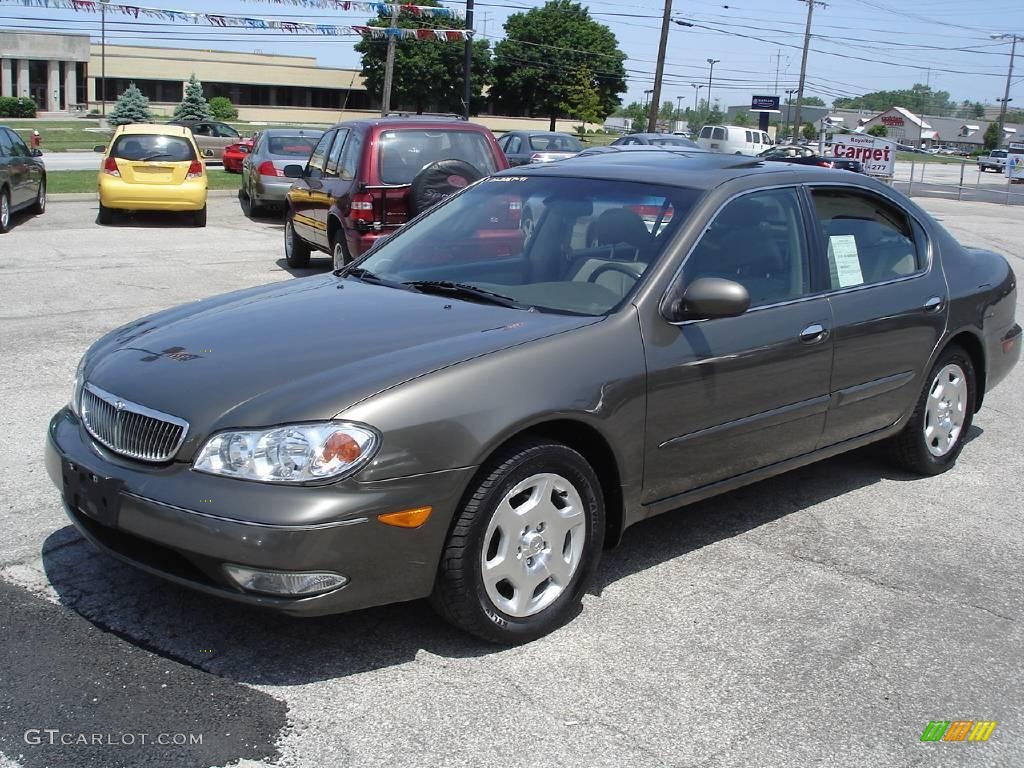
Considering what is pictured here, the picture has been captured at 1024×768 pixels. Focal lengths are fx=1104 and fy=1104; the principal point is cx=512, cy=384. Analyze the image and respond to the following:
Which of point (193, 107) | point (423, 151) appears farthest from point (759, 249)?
point (193, 107)

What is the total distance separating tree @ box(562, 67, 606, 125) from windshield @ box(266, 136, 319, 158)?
57512 mm

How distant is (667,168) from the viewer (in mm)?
4996

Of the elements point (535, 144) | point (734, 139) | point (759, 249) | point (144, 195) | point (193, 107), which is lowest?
point (144, 195)

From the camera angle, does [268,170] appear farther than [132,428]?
Yes

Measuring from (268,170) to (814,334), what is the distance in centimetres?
1445

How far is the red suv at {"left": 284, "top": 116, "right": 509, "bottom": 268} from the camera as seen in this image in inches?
405

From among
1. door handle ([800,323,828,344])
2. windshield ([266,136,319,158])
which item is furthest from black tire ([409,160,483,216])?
windshield ([266,136,319,158])

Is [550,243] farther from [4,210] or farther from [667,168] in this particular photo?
[4,210]

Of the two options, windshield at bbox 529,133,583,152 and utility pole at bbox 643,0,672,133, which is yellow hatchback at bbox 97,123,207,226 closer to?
windshield at bbox 529,133,583,152

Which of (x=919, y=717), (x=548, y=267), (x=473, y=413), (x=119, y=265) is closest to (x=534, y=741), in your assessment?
(x=473, y=413)

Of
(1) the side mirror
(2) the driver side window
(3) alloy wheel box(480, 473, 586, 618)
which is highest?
(2) the driver side window

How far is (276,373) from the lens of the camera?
367cm

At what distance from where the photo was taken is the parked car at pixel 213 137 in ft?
119

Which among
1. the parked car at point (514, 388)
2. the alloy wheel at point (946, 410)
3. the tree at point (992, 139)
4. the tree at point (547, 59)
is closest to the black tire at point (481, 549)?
the parked car at point (514, 388)
